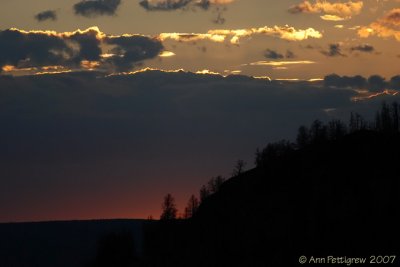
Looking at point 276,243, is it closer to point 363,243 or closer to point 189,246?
point 363,243

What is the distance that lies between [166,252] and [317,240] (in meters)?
56.4

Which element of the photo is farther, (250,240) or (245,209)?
(245,209)

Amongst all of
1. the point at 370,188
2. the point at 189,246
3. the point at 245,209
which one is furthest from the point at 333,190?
the point at 189,246

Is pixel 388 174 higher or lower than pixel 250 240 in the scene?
higher

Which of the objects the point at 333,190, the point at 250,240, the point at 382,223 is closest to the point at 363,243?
the point at 382,223

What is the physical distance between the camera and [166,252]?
19138 centimetres

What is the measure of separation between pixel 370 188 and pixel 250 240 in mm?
31065

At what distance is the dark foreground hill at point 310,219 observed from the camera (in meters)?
140

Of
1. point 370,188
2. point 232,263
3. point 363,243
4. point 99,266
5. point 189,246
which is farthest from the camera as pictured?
point 99,266

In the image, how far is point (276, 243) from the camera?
14600 cm

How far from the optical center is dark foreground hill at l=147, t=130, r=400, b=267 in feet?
459

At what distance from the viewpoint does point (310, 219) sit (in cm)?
15575

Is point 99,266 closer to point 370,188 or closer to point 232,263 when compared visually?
point 232,263

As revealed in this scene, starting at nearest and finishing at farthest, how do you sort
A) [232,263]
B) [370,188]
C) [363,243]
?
[363,243]
[232,263]
[370,188]
